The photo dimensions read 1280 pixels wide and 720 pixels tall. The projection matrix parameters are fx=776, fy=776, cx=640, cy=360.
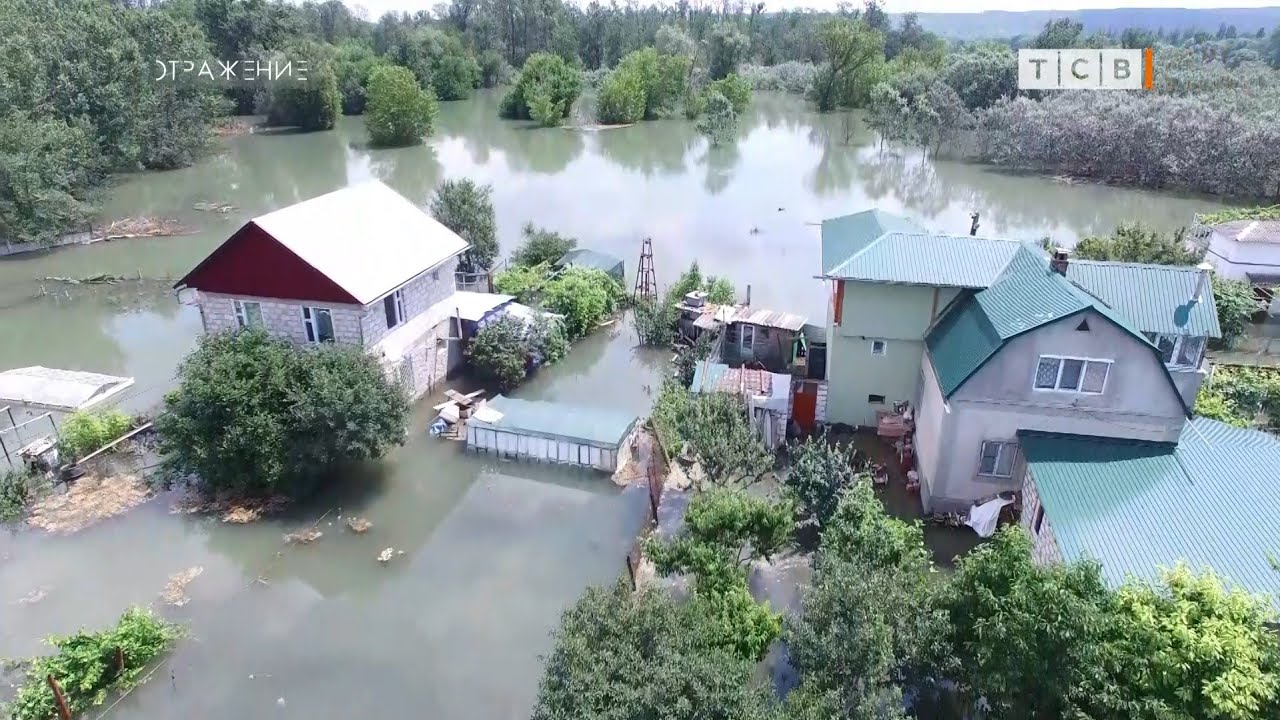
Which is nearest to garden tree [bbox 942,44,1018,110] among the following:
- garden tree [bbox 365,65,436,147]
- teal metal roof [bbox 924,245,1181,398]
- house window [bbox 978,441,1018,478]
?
garden tree [bbox 365,65,436,147]

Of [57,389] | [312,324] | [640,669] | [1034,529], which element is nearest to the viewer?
[640,669]

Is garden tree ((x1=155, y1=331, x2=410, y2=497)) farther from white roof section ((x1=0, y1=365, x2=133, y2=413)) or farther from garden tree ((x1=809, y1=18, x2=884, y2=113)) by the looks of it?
garden tree ((x1=809, y1=18, x2=884, y2=113))

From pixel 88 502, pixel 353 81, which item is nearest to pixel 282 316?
pixel 88 502

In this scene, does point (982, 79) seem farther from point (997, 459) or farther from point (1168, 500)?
point (1168, 500)

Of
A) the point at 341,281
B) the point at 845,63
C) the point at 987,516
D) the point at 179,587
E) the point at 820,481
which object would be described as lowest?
the point at 179,587

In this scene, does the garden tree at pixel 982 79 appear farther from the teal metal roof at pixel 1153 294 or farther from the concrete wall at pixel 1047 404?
the concrete wall at pixel 1047 404

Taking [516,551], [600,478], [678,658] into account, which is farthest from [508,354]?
[678,658]
